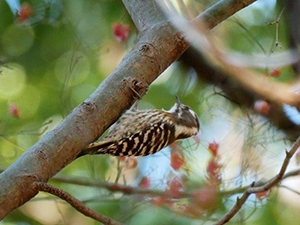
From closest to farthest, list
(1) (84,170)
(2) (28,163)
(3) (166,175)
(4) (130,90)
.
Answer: (2) (28,163), (4) (130,90), (3) (166,175), (1) (84,170)

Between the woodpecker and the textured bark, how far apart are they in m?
0.80

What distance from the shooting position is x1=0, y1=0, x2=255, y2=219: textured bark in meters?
2.09

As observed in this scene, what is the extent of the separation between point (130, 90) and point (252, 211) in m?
1.53

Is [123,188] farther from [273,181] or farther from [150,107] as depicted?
[273,181]

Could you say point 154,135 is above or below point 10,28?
below

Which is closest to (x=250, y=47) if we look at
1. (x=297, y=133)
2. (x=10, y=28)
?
(x=297, y=133)

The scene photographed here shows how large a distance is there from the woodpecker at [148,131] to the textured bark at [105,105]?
31.7 inches

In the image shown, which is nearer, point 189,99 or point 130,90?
point 130,90

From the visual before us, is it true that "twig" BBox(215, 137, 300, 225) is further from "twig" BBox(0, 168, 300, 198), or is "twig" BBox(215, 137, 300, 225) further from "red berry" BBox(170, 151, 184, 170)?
"red berry" BBox(170, 151, 184, 170)

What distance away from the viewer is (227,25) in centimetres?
409

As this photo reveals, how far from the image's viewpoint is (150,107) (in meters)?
4.73

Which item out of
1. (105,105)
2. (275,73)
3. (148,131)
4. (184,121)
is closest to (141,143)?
(148,131)

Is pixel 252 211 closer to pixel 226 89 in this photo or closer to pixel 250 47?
pixel 226 89

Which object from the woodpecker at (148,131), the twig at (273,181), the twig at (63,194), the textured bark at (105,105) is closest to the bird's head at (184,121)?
the woodpecker at (148,131)
